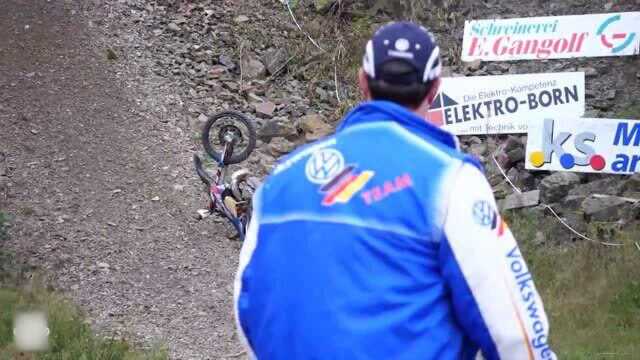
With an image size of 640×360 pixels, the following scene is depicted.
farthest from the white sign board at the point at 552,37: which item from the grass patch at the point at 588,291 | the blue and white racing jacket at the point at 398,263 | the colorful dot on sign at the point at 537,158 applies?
the blue and white racing jacket at the point at 398,263

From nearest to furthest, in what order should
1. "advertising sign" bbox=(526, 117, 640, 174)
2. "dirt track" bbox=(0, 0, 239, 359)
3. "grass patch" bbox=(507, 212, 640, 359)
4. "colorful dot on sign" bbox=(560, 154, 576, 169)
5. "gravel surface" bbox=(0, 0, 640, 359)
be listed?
"grass patch" bbox=(507, 212, 640, 359) → "dirt track" bbox=(0, 0, 239, 359) → "gravel surface" bbox=(0, 0, 640, 359) → "advertising sign" bbox=(526, 117, 640, 174) → "colorful dot on sign" bbox=(560, 154, 576, 169)

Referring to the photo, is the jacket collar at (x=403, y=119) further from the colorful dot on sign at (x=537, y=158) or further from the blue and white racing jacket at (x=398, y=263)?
the colorful dot on sign at (x=537, y=158)

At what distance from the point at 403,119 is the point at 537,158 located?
7.54 meters

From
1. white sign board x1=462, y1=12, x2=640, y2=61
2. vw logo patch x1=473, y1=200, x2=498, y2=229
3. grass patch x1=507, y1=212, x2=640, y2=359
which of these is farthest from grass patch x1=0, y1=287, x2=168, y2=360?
white sign board x1=462, y1=12, x2=640, y2=61

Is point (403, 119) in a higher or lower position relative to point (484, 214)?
higher

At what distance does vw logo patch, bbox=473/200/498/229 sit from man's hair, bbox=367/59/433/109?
11.2 inches

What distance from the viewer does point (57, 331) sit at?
17.1ft

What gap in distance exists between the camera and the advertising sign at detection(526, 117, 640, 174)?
27.5 feet

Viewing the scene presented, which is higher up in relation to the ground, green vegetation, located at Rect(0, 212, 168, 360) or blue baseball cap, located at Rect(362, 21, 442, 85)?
blue baseball cap, located at Rect(362, 21, 442, 85)

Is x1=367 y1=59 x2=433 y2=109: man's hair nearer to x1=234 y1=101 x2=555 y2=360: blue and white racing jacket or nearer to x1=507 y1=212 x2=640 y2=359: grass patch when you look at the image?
x1=234 y1=101 x2=555 y2=360: blue and white racing jacket

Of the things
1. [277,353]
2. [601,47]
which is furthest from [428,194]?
[601,47]

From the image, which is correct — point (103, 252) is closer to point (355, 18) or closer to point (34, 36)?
point (34, 36)

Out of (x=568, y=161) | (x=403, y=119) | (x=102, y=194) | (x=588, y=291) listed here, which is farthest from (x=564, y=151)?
(x=403, y=119)

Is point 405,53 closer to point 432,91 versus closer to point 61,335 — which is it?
point 432,91
